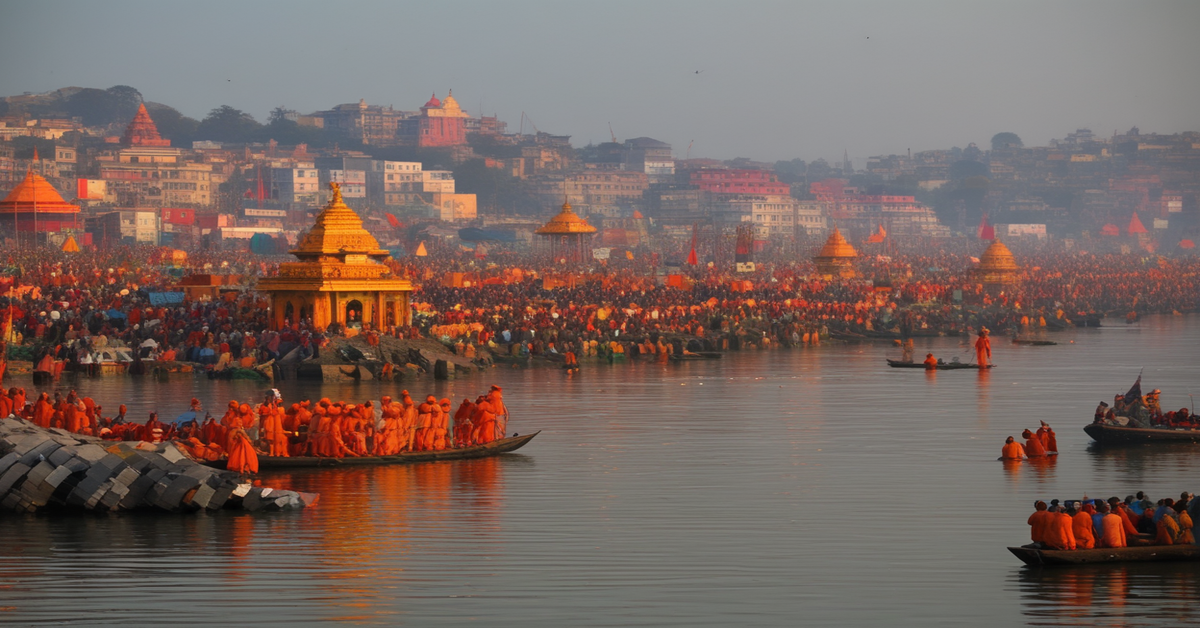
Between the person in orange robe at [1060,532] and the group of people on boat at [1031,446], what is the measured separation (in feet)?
31.8

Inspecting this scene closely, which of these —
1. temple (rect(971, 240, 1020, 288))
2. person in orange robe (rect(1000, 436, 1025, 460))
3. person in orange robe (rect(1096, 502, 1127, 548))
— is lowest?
person in orange robe (rect(1000, 436, 1025, 460))

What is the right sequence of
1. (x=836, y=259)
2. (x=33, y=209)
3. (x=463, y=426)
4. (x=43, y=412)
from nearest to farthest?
(x=43, y=412), (x=463, y=426), (x=836, y=259), (x=33, y=209)

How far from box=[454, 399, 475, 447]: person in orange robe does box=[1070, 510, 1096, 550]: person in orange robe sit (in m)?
11.7

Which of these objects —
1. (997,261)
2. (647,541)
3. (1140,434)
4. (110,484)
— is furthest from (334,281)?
(997,261)

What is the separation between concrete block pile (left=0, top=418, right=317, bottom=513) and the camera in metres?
21.1

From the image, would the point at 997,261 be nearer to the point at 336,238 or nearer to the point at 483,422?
the point at 336,238

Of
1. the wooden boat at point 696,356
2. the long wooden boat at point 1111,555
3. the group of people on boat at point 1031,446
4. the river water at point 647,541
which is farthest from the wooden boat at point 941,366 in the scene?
the long wooden boat at point 1111,555

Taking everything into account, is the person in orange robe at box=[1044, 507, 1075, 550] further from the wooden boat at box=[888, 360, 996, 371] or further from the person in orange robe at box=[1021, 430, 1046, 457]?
the wooden boat at box=[888, 360, 996, 371]

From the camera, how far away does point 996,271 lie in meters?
97.8

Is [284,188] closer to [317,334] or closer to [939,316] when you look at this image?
[939,316]

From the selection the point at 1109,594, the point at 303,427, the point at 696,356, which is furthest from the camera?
the point at 696,356

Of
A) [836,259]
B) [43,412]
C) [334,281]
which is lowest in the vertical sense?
[43,412]

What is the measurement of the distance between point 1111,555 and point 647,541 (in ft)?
17.2

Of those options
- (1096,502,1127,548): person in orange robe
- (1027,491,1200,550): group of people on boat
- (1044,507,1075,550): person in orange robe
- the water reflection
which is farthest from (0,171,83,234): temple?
the water reflection
